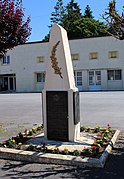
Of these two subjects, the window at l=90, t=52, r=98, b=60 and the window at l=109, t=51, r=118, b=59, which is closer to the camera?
the window at l=109, t=51, r=118, b=59

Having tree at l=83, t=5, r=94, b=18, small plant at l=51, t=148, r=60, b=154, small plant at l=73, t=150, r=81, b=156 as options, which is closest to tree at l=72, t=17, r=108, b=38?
tree at l=83, t=5, r=94, b=18

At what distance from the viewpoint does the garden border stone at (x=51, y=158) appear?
17.0 feet

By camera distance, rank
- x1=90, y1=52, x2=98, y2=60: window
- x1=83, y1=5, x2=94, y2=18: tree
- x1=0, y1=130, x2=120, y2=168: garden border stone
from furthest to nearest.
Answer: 1. x1=83, y1=5, x2=94, y2=18: tree
2. x1=90, y1=52, x2=98, y2=60: window
3. x1=0, y1=130, x2=120, y2=168: garden border stone

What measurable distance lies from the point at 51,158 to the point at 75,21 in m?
60.5

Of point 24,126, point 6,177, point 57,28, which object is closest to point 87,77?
point 24,126

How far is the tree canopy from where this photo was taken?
56.5 m

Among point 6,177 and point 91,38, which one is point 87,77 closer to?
point 91,38

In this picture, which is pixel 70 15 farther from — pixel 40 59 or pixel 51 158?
pixel 51 158

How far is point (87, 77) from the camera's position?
38.5 metres

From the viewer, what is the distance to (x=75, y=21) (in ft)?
207

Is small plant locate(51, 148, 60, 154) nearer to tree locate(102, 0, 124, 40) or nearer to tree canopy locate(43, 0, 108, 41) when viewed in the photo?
tree locate(102, 0, 124, 40)

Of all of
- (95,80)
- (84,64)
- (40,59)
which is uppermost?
(40,59)

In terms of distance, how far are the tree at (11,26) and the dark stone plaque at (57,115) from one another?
1848 mm

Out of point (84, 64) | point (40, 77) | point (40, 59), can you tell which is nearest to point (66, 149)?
point (84, 64)
